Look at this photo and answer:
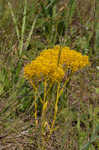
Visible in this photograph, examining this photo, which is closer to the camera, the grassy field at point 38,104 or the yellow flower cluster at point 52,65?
the yellow flower cluster at point 52,65

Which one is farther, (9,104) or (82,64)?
(9,104)

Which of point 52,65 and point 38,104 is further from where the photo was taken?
point 38,104

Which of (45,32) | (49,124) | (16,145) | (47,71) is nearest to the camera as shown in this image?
(47,71)

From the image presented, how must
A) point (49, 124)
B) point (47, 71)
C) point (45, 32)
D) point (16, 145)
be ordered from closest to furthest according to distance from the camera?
point (47, 71)
point (16, 145)
point (49, 124)
point (45, 32)

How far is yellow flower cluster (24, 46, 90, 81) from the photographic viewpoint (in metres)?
1.06

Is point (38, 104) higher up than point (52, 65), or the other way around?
point (52, 65)

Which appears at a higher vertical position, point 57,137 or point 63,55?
point 63,55

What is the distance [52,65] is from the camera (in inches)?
41.9

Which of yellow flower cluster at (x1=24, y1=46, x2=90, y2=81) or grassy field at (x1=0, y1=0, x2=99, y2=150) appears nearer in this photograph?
yellow flower cluster at (x1=24, y1=46, x2=90, y2=81)

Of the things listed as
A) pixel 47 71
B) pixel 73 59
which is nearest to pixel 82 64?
pixel 73 59

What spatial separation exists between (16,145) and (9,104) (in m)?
0.21

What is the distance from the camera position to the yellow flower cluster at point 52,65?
1064 millimetres

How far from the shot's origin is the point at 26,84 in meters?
1.53

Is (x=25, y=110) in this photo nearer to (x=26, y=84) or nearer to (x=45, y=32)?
(x=26, y=84)
